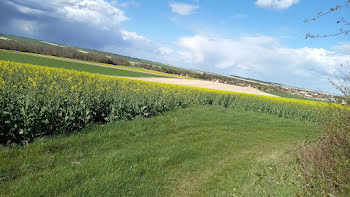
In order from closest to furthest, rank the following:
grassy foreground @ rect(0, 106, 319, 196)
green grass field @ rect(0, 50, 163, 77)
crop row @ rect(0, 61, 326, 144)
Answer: grassy foreground @ rect(0, 106, 319, 196) < crop row @ rect(0, 61, 326, 144) < green grass field @ rect(0, 50, 163, 77)

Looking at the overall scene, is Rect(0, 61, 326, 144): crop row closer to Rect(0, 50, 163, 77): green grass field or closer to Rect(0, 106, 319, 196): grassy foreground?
Rect(0, 106, 319, 196): grassy foreground

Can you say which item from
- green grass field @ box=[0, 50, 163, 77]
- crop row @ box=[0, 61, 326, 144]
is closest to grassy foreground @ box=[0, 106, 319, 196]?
crop row @ box=[0, 61, 326, 144]

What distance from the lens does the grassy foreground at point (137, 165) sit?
4145 mm

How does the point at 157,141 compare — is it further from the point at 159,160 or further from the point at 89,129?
the point at 89,129

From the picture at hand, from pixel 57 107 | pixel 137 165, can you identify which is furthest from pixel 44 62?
pixel 137 165

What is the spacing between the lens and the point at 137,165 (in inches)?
211

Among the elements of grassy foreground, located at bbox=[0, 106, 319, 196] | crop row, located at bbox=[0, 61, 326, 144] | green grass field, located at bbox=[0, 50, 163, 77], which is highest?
green grass field, located at bbox=[0, 50, 163, 77]

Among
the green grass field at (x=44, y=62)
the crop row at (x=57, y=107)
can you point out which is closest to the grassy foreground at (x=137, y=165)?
the crop row at (x=57, y=107)

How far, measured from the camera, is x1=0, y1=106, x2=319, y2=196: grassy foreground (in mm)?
4145

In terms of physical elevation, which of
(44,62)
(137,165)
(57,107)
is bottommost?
(137,165)

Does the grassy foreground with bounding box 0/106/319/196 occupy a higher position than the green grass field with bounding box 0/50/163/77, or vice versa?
the green grass field with bounding box 0/50/163/77

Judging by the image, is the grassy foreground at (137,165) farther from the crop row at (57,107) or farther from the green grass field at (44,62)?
the green grass field at (44,62)

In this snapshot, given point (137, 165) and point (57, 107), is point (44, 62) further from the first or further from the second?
point (137, 165)

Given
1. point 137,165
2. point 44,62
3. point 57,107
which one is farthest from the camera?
point 44,62
